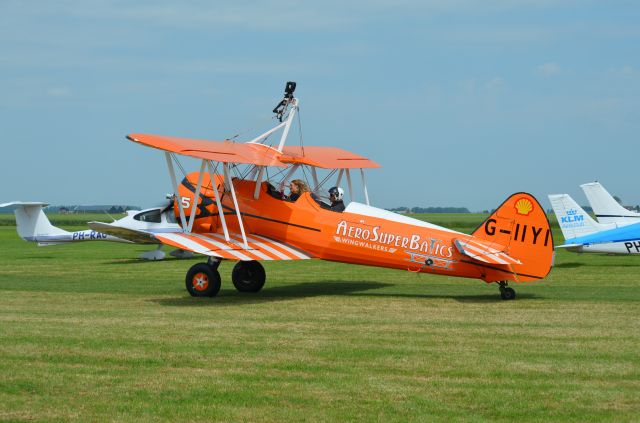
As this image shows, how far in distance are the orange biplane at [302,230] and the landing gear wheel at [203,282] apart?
2cm

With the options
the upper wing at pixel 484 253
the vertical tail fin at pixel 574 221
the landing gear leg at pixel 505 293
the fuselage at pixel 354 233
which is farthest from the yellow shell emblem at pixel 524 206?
the vertical tail fin at pixel 574 221

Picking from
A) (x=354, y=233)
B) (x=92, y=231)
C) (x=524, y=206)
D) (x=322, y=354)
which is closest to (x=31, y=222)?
(x=92, y=231)

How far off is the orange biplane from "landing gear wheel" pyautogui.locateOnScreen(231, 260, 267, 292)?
2 centimetres

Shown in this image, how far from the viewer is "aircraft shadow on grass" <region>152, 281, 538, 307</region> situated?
1427 centimetres

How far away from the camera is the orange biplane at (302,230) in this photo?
1350 centimetres

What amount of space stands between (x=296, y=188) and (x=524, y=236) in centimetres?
440

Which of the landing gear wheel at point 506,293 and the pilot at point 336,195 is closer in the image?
the landing gear wheel at point 506,293

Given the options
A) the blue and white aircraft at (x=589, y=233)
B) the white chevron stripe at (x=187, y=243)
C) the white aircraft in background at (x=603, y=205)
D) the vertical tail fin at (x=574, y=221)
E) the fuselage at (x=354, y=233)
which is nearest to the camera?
the white chevron stripe at (x=187, y=243)

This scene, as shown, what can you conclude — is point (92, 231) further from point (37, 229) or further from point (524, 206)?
point (524, 206)

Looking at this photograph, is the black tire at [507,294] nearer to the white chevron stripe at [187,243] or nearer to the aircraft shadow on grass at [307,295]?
the aircraft shadow on grass at [307,295]

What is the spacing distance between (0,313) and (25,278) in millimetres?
6707

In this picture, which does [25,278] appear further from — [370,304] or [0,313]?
[370,304]

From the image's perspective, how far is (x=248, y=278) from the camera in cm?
1634

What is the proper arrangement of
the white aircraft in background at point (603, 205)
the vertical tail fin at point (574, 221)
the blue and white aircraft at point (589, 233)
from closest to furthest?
the blue and white aircraft at point (589, 233)
the vertical tail fin at point (574, 221)
the white aircraft in background at point (603, 205)
